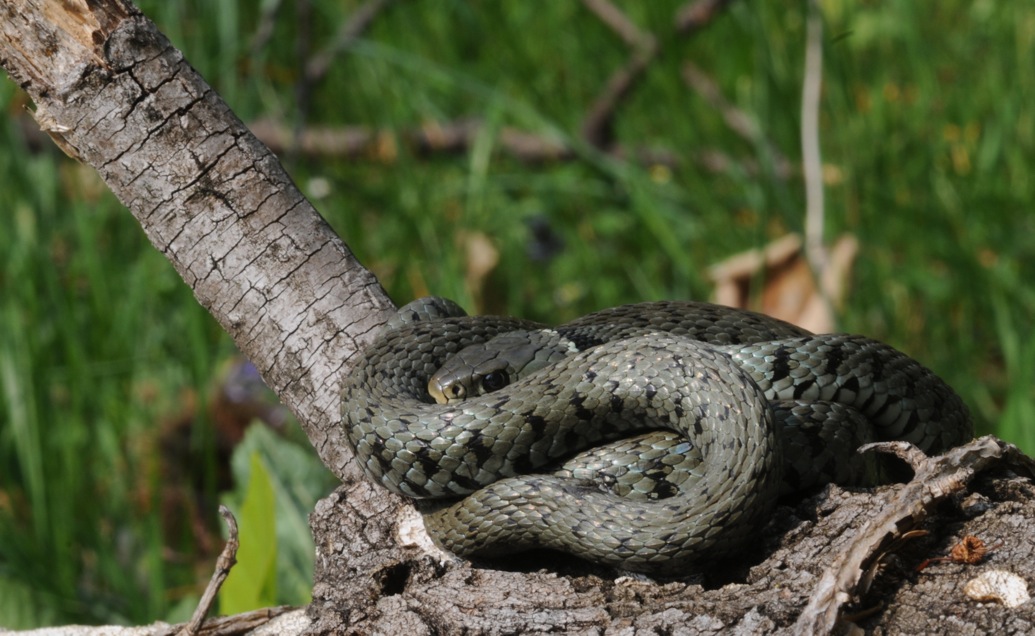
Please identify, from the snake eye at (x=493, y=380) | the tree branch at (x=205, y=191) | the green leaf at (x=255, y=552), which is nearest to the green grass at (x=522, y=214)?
the green leaf at (x=255, y=552)

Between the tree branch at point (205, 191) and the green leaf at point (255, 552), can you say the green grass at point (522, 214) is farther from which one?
the tree branch at point (205, 191)

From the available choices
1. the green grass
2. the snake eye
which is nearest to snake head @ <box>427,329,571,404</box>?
the snake eye

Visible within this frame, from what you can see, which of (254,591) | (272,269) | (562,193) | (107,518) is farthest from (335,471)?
(562,193)

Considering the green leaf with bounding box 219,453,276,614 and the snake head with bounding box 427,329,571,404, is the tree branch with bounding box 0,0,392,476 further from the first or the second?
the green leaf with bounding box 219,453,276,614

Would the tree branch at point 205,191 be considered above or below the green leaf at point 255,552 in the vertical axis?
above

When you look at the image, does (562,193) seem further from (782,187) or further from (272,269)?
(272,269)

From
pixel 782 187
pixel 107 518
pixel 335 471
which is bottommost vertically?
pixel 335 471

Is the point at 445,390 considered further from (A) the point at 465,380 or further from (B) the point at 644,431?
(B) the point at 644,431
